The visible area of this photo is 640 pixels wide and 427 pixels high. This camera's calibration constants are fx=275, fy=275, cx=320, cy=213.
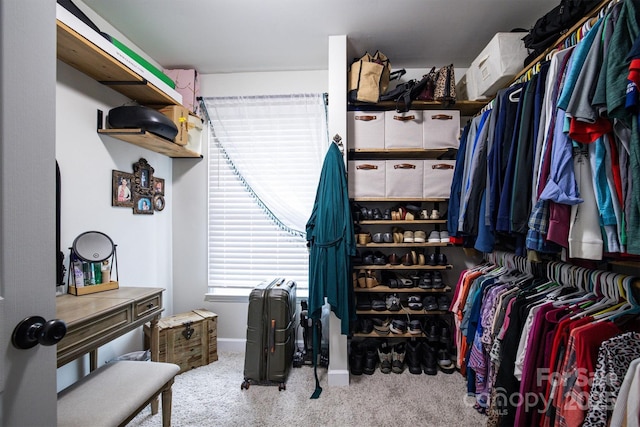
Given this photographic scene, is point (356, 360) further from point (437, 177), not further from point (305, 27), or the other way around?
point (305, 27)

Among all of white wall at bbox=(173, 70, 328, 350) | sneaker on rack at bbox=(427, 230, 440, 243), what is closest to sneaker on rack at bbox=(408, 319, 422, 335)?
sneaker on rack at bbox=(427, 230, 440, 243)

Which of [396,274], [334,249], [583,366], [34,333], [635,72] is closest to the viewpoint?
[34,333]

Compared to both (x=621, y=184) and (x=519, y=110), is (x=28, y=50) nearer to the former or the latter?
(x=621, y=184)

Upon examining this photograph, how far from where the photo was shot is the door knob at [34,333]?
1.85 ft

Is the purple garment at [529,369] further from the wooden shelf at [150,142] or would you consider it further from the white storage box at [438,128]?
the wooden shelf at [150,142]

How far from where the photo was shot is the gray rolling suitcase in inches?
79.3

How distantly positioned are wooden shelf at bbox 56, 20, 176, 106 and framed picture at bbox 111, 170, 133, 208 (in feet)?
2.00

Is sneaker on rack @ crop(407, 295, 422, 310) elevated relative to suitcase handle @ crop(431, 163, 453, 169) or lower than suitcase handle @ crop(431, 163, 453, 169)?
lower

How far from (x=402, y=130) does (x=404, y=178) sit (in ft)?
1.24

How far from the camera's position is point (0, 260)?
54 centimetres

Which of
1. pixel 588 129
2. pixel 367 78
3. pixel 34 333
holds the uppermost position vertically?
pixel 367 78

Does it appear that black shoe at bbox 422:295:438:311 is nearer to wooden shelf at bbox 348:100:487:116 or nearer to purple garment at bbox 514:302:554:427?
purple garment at bbox 514:302:554:427

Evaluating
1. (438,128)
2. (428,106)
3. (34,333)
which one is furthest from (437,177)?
(34,333)

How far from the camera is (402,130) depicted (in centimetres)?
217
